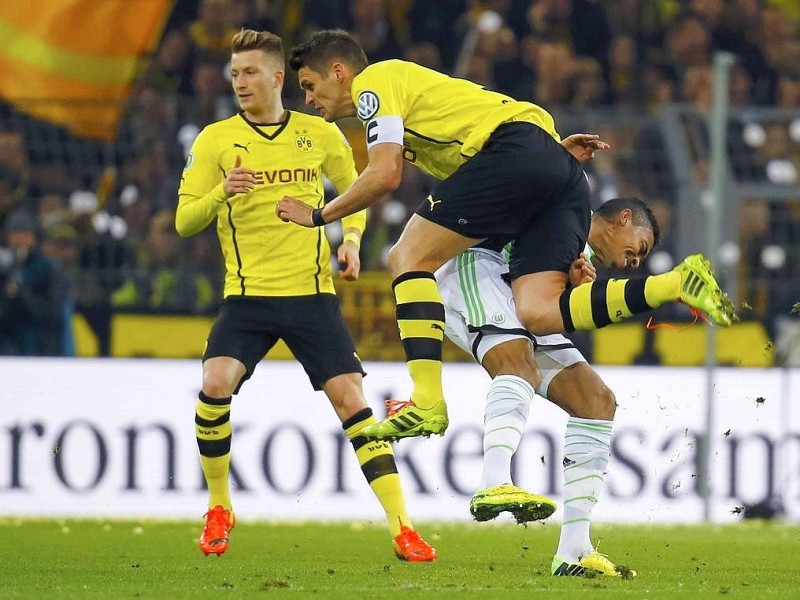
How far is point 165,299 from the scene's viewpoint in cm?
1110

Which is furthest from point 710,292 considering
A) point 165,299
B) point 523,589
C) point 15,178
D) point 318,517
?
point 15,178

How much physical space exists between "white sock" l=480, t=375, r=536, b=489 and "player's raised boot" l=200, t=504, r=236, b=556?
1.83 meters

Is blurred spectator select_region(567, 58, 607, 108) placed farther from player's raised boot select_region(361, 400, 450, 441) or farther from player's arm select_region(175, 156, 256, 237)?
player's raised boot select_region(361, 400, 450, 441)

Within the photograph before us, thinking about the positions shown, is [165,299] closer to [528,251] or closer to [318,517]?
[318,517]

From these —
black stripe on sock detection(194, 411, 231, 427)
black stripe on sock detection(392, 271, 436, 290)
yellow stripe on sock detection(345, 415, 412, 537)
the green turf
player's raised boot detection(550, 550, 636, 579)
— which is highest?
black stripe on sock detection(392, 271, 436, 290)

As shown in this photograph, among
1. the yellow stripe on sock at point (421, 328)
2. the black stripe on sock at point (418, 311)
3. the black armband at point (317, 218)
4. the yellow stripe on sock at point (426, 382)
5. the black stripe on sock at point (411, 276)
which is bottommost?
the yellow stripe on sock at point (426, 382)

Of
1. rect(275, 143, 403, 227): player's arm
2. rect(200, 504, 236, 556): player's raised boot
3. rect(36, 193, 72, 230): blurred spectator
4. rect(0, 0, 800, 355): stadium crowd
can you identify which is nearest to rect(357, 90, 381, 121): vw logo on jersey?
rect(275, 143, 403, 227): player's arm

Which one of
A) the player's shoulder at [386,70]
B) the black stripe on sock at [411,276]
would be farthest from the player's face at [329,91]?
the black stripe on sock at [411,276]

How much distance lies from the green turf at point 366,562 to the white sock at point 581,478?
7.1 inches

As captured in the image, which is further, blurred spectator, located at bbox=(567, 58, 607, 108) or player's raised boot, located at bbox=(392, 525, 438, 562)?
blurred spectator, located at bbox=(567, 58, 607, 108)

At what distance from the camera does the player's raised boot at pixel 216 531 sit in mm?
7473

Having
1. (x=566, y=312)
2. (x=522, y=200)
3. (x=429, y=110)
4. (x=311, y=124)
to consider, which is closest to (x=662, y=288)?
(x=566, y=312)

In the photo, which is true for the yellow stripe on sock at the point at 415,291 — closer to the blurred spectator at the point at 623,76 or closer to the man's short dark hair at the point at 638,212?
the man's short dark hair at the point at 638,212

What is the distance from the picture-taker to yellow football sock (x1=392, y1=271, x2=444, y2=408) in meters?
6.31
